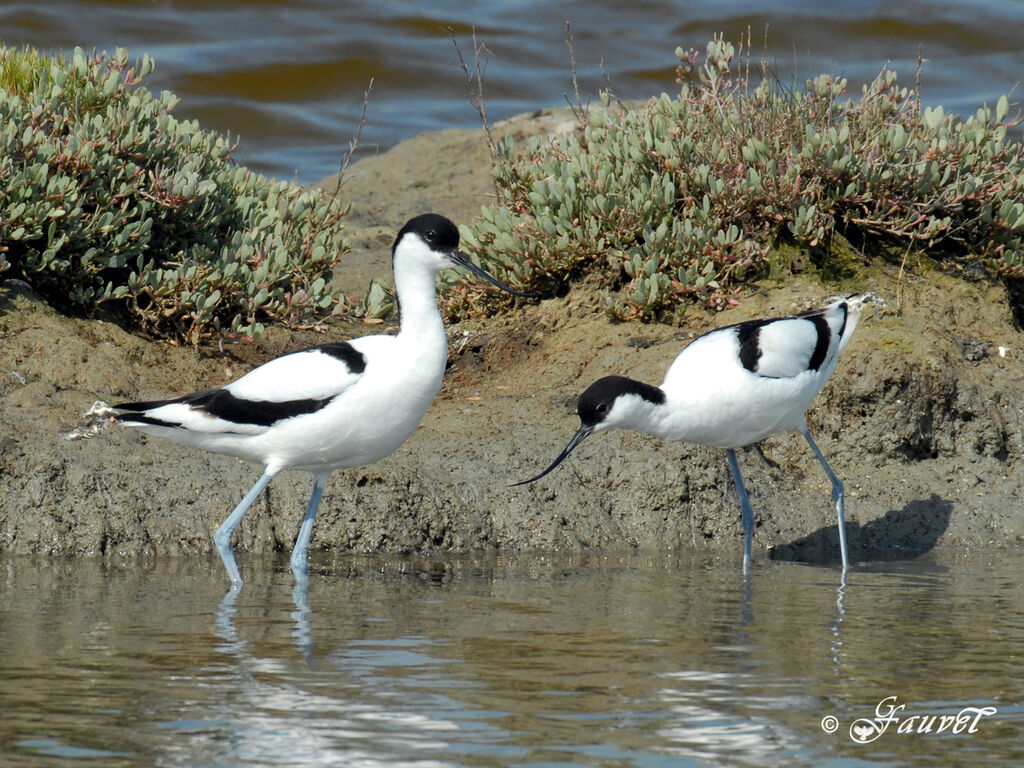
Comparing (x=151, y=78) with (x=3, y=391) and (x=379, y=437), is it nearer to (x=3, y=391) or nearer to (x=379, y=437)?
(x=3, y=391)

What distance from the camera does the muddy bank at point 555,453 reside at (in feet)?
19.9

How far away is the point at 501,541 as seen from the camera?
6223 millimetres

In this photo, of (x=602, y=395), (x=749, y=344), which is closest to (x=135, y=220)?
(x=602, y=395)

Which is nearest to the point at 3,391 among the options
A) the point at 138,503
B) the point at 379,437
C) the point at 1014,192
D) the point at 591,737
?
the point at 138,503

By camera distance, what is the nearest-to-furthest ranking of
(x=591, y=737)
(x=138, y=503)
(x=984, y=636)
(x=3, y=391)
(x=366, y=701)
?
(x=591, y=737), (x=366, y=701), (x=984, y=636), (x=138, y=503), (x=3, y=391)

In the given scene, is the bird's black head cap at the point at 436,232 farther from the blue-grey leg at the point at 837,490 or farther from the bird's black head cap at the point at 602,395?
the blue-grey leg at the point at 837,490

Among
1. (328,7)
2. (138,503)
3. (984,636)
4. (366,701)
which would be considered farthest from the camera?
(328,7)

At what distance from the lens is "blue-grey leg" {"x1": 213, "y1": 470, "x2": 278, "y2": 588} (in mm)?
5379

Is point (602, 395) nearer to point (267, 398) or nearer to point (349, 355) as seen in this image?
point (349, 355)

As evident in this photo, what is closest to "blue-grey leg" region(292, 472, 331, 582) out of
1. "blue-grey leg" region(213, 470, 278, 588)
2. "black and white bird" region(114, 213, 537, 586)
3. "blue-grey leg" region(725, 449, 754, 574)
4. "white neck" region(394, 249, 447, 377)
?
"black and white bird" region(114, 213, 537, 586)

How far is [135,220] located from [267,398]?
2393 mm

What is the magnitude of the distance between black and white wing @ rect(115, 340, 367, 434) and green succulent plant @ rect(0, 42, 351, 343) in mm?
1645

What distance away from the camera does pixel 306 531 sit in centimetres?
561

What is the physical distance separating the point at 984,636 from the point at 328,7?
56.4 feet
